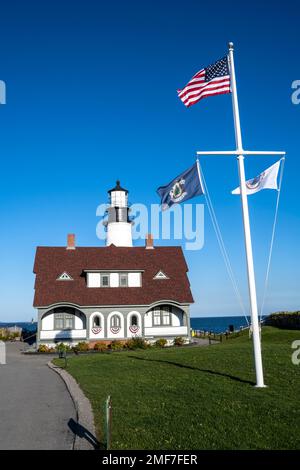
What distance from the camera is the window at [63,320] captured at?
35125 mm

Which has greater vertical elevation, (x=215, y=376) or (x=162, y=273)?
(x=162, y=273)

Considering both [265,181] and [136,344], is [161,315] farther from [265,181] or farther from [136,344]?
[265,181]

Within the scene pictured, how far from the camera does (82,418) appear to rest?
1075 cm

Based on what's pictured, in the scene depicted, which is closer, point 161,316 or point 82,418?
point 82,418

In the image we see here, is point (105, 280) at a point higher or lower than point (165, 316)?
higher

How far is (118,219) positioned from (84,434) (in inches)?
1410

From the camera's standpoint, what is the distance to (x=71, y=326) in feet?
116

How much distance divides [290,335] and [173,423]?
21978 millimetres

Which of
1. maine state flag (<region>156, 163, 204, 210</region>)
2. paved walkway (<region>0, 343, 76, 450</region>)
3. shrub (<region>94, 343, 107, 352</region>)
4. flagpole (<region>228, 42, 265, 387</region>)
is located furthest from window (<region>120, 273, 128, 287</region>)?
flagpole (<region>228, 42, 265, 387</region>)

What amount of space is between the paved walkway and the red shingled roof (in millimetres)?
14865

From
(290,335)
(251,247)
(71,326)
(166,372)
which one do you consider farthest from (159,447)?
(71,326)

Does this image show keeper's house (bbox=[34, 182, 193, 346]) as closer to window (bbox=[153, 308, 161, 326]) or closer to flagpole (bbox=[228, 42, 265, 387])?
window (bbox=[153, 308, 161, 326])

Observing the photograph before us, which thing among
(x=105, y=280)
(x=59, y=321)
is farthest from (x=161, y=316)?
(x=59, y=321)
